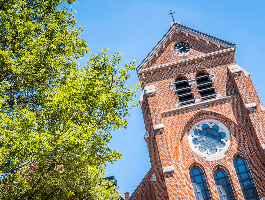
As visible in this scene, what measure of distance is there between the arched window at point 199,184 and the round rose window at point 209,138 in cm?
108

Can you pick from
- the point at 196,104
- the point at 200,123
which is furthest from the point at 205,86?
the point at 200,123

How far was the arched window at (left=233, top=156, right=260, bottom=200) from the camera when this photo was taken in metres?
14.3

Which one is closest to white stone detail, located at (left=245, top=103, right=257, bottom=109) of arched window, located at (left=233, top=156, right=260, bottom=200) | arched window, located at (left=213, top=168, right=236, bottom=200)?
arched window, located at (left=233, top=156, right=260, bottom=200)

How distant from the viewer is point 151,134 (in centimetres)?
1689

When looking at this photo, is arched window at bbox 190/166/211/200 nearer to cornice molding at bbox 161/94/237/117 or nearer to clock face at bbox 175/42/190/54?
cornice molding at bbox 161/94/237/117

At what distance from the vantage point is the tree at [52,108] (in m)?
8.15

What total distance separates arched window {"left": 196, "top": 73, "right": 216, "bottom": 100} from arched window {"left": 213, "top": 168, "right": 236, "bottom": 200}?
Answer: 489cm

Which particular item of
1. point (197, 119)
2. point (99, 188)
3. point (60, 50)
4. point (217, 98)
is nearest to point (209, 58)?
point (217, 98)

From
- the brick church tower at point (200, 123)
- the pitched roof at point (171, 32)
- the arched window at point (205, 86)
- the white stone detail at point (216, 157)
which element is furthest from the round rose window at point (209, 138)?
the pitched roof at point (171, 32)

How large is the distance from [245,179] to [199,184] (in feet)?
8.39

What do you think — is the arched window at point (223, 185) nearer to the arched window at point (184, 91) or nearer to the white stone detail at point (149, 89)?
the arched window at point (184, 91)

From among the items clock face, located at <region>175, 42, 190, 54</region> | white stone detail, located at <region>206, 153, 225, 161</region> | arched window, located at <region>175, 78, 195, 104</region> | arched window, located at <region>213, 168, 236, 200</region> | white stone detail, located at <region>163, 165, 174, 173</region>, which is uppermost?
clock face, located at <region>175, 42, 190, 54</region>

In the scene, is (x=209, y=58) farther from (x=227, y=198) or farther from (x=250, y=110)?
(x=227, y=198)

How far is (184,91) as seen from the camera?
18.1 meters
